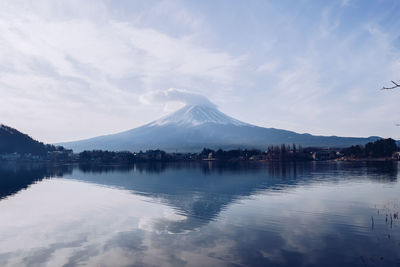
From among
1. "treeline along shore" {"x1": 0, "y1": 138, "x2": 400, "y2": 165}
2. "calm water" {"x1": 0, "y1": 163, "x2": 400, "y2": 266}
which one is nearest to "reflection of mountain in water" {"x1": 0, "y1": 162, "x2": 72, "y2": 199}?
"calm water" {"x1": 0, "y1": 163, "x2": 400, "y2": 266}

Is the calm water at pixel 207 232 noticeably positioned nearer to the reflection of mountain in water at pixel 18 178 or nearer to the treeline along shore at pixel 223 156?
the reflection of mountain in water at pixel 18 178

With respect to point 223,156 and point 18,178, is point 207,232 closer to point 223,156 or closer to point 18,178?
point 18,178

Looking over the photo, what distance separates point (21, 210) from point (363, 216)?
30.4 meters

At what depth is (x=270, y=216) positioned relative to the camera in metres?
23.4

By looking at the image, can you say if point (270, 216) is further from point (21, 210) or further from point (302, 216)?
point (21, 210)

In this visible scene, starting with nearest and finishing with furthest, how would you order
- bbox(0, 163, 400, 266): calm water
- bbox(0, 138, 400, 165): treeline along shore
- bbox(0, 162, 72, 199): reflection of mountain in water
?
bbox(0, 163, 400, 266): calm water
bbox(0, 162, 72, 199): reflection of mountain in water
bbox(0, 138, 400, 165): treeline along shore

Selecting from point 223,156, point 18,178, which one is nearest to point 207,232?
point 18,178

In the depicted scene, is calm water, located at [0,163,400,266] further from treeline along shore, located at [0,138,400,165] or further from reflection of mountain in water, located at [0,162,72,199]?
treeline along shore, located at [0,138,400,165]

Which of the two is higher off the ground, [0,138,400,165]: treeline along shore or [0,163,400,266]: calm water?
Result: [0,138,400,165]: treeline along shore

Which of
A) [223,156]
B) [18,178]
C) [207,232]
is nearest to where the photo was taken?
[207,232]

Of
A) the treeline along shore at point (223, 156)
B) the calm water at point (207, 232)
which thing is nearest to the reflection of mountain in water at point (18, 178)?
the calm water at point (207, 232)

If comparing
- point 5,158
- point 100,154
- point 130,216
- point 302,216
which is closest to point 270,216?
point 302,216

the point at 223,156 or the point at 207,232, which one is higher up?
the point at 223,156

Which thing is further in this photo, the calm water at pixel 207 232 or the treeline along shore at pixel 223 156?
the treeline along shore at pixel 223 156
